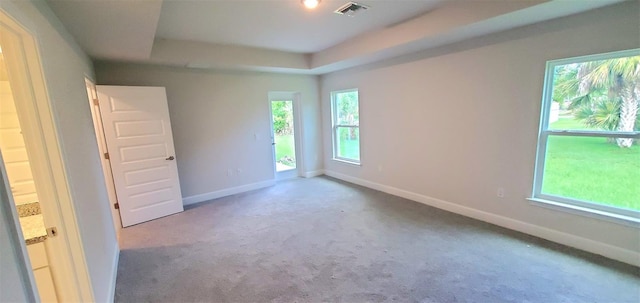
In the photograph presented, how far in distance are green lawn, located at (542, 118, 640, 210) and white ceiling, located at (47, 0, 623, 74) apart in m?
1.23

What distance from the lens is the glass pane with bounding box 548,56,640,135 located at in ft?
7.45

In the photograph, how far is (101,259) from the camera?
199 cm

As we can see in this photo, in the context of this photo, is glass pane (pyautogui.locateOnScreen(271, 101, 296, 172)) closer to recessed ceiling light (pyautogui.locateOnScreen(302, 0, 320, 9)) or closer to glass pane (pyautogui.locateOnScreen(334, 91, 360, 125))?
glass pane (pyautogui.locateOnScreen(334, 91, 360, 125))

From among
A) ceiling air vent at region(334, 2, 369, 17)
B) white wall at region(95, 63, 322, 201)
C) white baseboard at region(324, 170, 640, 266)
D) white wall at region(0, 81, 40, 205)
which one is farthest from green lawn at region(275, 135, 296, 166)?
white wall at region(0, 81, 40, 205)

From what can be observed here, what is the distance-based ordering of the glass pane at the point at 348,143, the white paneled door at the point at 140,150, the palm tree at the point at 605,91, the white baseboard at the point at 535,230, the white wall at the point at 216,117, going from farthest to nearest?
the glass pane at the point at 348,143
the white wall at the point at 216,117
the white paneled door at the point at 140,150
the white baseboard at the point at 535,230
the palm tree at the point at 605,91

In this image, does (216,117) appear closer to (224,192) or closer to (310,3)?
(224,192)

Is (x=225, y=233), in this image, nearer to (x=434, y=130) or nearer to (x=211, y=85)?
(x=211, y=85)

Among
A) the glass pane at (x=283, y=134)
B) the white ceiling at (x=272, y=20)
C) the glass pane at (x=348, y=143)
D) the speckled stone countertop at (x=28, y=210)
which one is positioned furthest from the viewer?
the glass pane at (x=283, y=134)

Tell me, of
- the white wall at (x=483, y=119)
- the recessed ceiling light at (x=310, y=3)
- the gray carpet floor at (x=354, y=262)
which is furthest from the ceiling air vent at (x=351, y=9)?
the gray carpet floor at (x=354, y=262)

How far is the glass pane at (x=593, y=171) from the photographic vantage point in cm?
234

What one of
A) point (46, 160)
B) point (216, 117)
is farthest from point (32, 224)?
point (216, 117)

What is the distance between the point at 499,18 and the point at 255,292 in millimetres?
3284

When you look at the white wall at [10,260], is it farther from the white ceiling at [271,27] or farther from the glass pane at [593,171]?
the glass pane at [593,171]

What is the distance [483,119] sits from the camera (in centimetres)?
316
